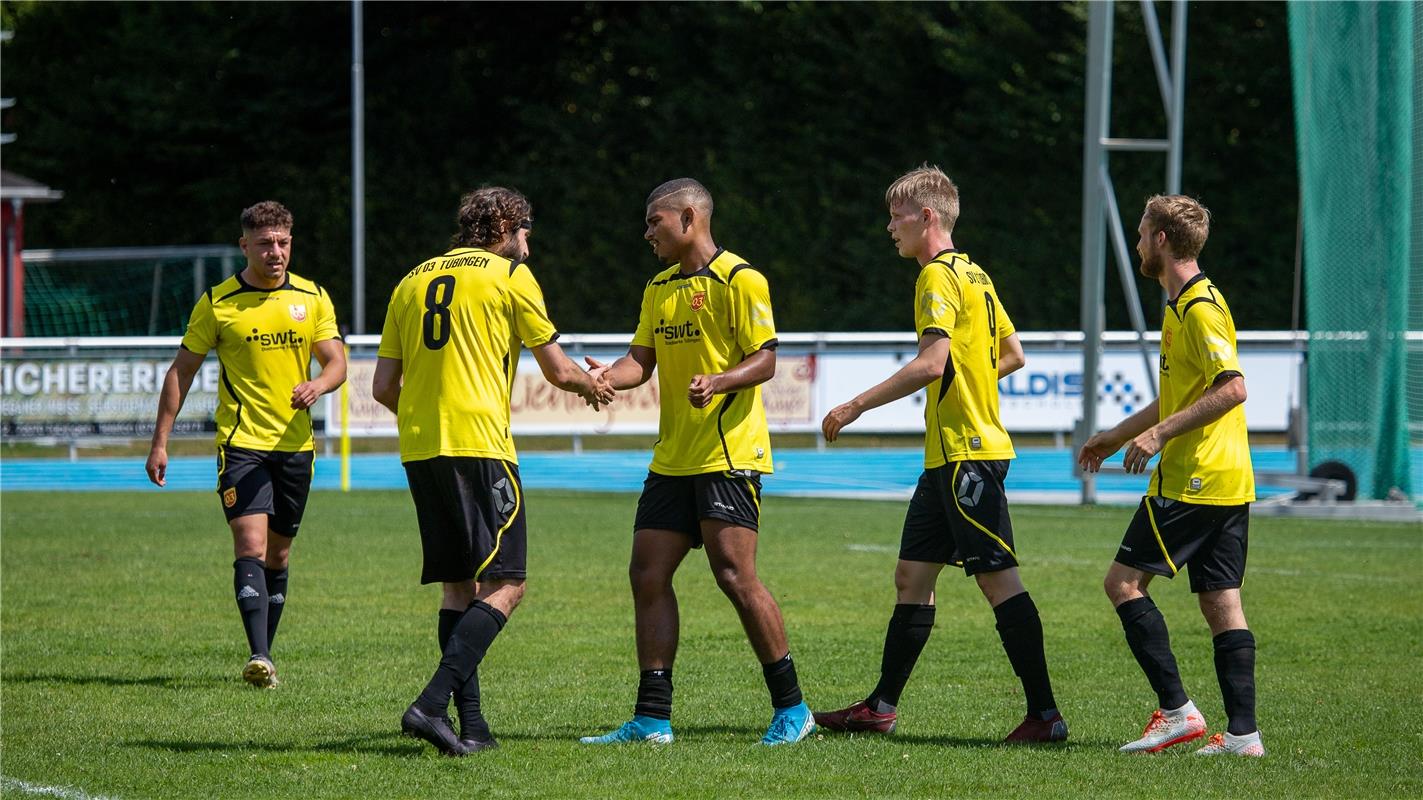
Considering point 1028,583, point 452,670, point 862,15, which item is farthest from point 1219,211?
point 452,670

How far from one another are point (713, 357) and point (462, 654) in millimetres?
1384

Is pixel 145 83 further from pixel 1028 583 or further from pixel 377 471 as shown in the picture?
pixel 1028 583

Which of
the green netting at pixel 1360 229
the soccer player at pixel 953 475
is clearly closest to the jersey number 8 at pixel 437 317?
the soccer player at pixel 953 475

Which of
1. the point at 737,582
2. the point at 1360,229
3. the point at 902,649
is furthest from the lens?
the point at 1360,229

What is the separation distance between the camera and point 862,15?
38.5m

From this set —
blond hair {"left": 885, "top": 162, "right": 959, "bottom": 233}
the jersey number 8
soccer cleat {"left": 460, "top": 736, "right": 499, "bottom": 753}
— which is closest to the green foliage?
blond hair {"left": 885, "top": 162, "right": 959, "bottom": 233}

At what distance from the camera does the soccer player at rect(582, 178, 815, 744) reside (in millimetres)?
6266

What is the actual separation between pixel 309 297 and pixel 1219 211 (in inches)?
1091

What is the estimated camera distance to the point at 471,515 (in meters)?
6.15

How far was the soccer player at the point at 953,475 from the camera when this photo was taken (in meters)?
6.34

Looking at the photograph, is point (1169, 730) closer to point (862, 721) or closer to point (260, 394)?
point (862, 721)

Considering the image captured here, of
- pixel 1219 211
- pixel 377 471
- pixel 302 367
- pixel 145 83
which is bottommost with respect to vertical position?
pixel 377 471

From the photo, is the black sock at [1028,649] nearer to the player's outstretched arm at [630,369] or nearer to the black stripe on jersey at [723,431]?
the black stripe on jersey at [723,431]

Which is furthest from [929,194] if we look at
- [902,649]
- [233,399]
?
[233,399]
